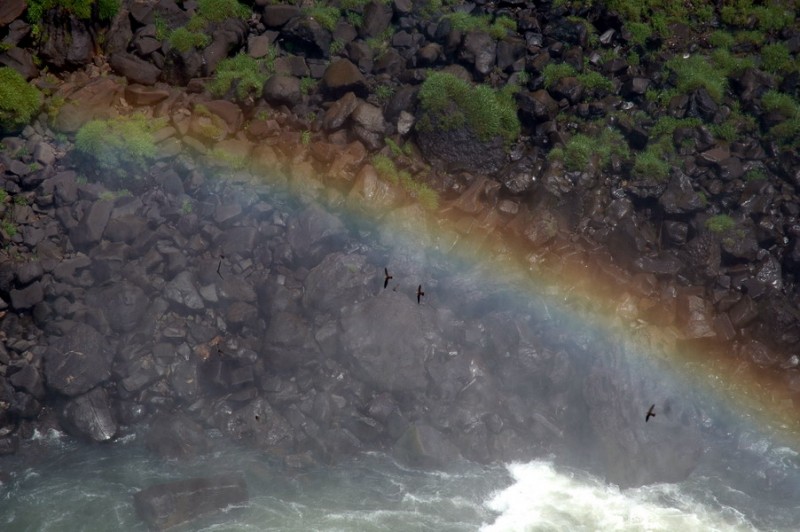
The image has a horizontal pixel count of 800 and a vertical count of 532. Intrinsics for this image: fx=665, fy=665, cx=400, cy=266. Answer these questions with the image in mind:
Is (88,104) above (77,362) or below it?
above

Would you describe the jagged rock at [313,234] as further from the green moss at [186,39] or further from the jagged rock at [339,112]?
the green moss at [186,39]

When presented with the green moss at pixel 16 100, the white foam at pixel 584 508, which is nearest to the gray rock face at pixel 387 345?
the white foam at pixel 584 508

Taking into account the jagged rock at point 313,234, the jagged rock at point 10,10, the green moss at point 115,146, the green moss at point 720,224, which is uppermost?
the jagged rock at point 10,10

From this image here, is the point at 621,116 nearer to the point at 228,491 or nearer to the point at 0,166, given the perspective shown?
the point at 228,491

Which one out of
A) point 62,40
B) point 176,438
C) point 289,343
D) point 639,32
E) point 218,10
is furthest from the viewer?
point 639,32

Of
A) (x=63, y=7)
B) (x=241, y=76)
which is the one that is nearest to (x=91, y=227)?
(x=241, y=76)

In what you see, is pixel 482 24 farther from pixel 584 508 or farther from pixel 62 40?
pixel 584 508
